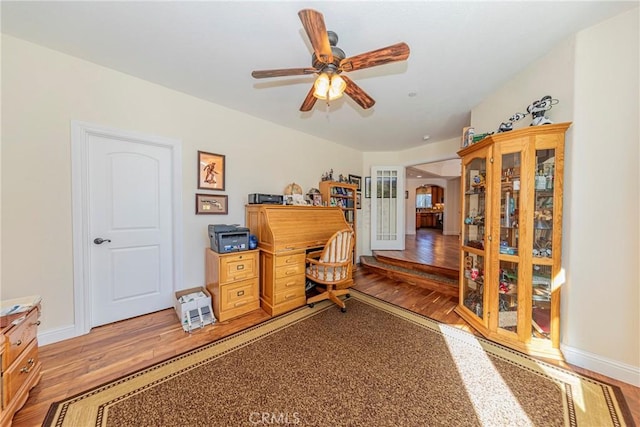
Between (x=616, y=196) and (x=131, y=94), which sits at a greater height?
(x=131, y=94)

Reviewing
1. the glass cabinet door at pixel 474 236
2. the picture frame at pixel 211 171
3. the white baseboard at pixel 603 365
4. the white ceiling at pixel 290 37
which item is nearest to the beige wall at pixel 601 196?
the white baseboard at pixel 603 365

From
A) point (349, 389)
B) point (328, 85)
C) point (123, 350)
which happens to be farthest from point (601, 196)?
point (123, 350)

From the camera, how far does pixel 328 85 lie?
5.44 ft

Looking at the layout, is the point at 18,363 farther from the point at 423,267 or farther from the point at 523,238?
the point at 423,267

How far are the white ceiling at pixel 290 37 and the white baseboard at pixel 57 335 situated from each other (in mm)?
2552

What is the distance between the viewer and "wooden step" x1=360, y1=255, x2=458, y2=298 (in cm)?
324

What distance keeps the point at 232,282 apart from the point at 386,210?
3743 mm

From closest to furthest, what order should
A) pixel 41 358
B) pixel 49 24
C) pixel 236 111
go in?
pixel 49 24, pixel 41 358, pixel 236 111

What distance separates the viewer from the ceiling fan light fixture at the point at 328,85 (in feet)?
Answer: 5.34

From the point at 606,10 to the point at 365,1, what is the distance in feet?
5.76

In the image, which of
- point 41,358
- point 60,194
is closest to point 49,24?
point 60,194

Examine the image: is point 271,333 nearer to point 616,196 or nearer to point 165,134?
point 165,134

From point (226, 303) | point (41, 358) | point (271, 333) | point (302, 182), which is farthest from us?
point (302, 182)

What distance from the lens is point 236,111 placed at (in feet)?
10.1
